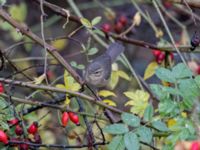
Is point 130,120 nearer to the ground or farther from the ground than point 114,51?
nearer to the ground

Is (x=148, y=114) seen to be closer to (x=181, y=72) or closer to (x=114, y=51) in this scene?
(x=181, y=72)

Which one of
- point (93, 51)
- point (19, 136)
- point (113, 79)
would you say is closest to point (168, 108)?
point (19, 136)

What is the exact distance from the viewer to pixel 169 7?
3822 millimetres

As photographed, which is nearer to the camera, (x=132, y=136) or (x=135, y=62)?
(x=132, y=136)

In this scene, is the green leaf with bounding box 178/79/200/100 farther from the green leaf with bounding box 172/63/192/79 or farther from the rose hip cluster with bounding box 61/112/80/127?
the rose hip cluster with bounding box 61/112/80/127

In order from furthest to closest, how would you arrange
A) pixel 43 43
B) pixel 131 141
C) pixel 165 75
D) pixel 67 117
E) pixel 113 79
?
pixel 113 79, pixel 43 43, pixel 67 117, pixel 165 75, pixel 131 141

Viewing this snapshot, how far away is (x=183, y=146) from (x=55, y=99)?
105cm

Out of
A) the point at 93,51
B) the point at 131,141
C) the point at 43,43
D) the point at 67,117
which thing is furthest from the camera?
the point at 93,51

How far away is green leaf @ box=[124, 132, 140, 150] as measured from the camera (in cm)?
156

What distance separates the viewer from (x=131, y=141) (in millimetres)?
1575

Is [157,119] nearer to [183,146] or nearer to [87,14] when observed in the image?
[183,146]

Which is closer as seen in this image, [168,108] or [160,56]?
[168,108]

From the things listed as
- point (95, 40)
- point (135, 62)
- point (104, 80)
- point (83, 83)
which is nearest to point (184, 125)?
point (83, 83)

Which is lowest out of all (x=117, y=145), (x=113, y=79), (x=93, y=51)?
(x=117, y=145)
